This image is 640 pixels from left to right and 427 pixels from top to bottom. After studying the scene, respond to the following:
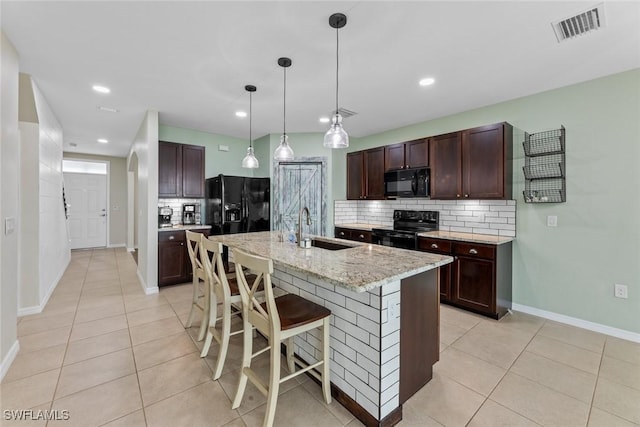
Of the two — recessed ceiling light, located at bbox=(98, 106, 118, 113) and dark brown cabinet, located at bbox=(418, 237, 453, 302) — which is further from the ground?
recessed ceiling light, located at bbox=(98, 106, 118, 113)

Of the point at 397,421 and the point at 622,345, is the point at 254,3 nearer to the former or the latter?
the point at 397,421

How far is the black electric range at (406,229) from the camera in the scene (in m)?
3.83

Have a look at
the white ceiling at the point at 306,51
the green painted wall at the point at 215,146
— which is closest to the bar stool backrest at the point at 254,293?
the white ceiling at the point at 306,51

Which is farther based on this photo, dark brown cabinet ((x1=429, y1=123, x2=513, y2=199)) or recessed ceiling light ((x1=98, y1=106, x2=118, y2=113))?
recessed ceiling light ((x1=98, y1=106, x2=118, y2=113))

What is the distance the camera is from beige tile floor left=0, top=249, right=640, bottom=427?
1.72 m

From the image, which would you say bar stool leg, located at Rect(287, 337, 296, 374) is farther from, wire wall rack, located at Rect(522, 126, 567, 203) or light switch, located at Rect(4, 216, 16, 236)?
wire wall rack, located at Rect(522, 126, 567, 203)

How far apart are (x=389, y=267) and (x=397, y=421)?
0.93 meters

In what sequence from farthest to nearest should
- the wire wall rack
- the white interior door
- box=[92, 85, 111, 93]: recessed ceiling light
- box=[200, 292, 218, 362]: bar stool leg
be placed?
1. the white interior door
2. box=[92, 85, 111, 93]: recessed ceiling light
3. the wire wall rack
4. box=[200, 292, 218, 362]: bar stool leg

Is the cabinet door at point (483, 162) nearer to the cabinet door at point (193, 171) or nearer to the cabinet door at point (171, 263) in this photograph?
the cabinet door at point (193, 171)

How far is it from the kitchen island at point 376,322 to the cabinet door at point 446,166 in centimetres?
206

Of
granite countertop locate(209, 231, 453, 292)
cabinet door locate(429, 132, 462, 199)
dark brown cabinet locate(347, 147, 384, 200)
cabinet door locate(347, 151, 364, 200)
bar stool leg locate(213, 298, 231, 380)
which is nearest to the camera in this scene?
granite countertop locate(209, 231, 453, 292)

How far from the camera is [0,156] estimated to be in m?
2.10

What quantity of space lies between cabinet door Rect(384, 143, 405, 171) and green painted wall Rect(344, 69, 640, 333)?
142 centimetres

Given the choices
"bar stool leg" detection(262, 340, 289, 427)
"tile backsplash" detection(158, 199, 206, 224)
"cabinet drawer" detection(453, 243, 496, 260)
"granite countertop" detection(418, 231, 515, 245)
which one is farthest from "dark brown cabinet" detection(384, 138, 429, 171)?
"tile backsplash" detection(158, 199, 206, 224)
